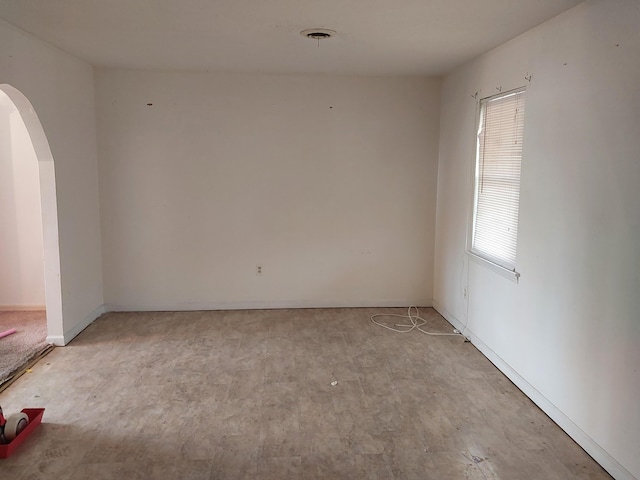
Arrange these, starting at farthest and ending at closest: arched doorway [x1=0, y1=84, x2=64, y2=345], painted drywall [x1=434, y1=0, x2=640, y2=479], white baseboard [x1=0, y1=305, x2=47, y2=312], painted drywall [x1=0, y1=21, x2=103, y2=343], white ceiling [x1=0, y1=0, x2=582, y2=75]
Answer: white baseboard [x1=0, y1=305, x2=47, y2=312], arched doorway [x1=0, y1=84, x2=64, y2=345], painted drywall [x1=0, y1=21, x2=103, y2=343], white ceiling [x1=0, y1=0, x2=582, y2=75], painted drywall [x1=434, y1=0, x2=640, y2=479]

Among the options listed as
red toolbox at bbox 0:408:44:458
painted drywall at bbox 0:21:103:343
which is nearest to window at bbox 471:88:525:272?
red toolbox at bbox 0:408:44:458

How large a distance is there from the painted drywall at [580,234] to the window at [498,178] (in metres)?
0.14

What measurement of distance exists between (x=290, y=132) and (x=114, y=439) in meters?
3.37

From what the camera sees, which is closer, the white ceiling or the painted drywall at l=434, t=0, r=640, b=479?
the painted drywall at l=434, t=0, r=640, b=479

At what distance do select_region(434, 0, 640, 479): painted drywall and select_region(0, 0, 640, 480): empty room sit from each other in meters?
0.02

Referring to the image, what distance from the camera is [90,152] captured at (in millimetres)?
4840

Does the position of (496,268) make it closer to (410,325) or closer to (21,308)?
(410,325)

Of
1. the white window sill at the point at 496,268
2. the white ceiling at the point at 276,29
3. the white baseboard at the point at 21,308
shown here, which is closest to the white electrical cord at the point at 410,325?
the white window sill at the point at 496,268

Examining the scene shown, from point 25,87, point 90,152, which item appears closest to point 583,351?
point 25,87

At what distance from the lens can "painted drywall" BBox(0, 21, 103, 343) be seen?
3555 millimetres

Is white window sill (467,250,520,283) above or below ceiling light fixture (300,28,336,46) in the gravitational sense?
below

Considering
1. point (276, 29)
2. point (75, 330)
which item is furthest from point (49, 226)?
point (276, 29)

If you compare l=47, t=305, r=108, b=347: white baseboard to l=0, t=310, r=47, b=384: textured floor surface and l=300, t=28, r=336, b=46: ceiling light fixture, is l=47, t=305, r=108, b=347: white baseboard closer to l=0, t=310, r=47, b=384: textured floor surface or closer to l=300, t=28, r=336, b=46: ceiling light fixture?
l=0, t=310, r=47, b=384: textured floor surface

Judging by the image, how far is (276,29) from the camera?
11.1 ft
